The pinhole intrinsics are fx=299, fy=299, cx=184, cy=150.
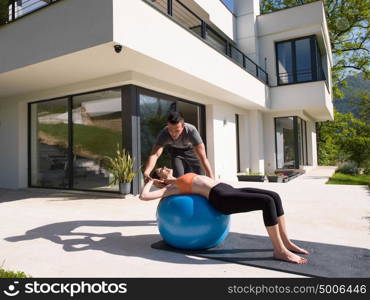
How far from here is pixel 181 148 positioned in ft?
14.1

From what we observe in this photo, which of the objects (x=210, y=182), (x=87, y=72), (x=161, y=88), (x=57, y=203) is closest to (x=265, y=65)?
(x=161, y=88)

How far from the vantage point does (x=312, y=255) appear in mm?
3045

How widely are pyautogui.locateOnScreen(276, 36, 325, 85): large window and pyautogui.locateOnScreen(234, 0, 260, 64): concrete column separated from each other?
113 cm

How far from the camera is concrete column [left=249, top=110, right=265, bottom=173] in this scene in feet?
44.1

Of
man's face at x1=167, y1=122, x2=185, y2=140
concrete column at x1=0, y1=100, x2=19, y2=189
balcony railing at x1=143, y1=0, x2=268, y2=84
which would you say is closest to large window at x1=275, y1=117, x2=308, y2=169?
balcony railing at x1=143, y1=0, x2=268, y2=84

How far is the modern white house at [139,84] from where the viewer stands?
230 inches

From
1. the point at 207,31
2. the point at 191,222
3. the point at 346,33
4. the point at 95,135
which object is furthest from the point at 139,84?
the point at 346,33

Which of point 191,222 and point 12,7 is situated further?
point 12,7

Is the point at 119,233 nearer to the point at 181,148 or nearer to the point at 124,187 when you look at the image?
the point at 181,148

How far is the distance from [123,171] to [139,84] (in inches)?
85.9

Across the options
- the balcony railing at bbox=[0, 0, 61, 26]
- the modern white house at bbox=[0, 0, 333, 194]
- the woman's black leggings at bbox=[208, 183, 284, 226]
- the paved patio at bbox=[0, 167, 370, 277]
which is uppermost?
the balcony railing at bbox=[0, 0, 61, 26]

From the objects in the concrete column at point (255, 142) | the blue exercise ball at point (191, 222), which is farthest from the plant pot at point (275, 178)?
the blue exercise ball at point (191, 222)

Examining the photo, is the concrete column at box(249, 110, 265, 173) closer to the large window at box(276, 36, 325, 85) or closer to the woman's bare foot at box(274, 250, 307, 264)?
the large window at box(276, 36, 325, 85)

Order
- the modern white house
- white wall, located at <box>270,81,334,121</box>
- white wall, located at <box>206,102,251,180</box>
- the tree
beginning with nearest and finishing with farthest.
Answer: the modern white house, white wall, located at <box>206,102,251,180</box>, white wall, located at <box>270,81,334,121</box>, the tree
